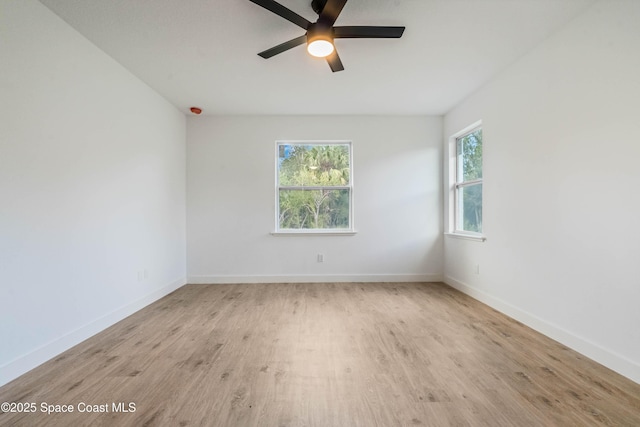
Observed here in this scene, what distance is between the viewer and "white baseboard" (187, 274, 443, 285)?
13.8 feet


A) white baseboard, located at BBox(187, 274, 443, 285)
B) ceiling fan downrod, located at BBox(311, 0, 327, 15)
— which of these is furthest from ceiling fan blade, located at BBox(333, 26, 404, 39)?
white baseboard, located at BBox(187, 274, 443, 285)

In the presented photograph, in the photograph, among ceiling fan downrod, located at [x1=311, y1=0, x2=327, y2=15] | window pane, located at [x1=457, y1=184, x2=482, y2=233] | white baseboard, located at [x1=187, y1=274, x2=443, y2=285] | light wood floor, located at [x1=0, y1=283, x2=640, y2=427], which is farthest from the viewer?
white baseboard, located at [x1=187, y1=274, x2=443, y2=285]

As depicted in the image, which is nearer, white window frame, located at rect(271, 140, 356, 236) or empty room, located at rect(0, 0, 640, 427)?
empty room, located at rect(0, 0, 640, 427)

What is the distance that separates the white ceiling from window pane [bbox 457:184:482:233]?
1.21 metres

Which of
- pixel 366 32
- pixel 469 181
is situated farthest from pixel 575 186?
pixel 366 32

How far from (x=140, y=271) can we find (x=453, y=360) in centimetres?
316

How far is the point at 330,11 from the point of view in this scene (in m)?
1.83

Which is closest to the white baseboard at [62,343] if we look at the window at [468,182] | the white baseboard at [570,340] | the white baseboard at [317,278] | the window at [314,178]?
the white baseboard at [317,278]

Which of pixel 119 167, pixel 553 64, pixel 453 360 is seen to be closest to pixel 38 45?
pixel 119 167

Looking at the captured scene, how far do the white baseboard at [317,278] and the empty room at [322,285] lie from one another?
21cm

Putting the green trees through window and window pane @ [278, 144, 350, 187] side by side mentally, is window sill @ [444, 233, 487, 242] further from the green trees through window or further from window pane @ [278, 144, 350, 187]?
window pane @ [278, 144, 350, 187]

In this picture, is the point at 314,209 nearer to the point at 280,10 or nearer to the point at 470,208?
the point at 470,208

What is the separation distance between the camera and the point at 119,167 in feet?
9.16

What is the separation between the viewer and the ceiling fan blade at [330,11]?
5.66 feet
